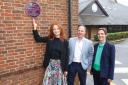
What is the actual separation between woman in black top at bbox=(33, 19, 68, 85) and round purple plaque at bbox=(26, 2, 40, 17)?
619 mm

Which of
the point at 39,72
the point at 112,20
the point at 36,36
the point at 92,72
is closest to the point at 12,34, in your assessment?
the point at 36,36

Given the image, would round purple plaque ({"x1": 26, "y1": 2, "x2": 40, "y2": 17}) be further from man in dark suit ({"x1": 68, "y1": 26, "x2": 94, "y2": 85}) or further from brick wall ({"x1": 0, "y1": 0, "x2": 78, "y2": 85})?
A: man in dark suit ({"x1": 68, "y1": 26, "x2": 94, "y2": 85})

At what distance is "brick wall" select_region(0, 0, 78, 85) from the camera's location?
22.2 feet

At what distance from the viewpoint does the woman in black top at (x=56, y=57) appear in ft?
22.8

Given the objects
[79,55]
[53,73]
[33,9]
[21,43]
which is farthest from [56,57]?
[33,9]

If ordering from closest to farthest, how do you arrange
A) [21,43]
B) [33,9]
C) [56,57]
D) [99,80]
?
[99,80] < [56,57] < [21,43] < [33,9]

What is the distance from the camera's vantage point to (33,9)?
286 inches

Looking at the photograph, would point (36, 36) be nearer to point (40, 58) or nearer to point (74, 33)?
point (40, 58)

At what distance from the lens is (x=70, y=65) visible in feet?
23.6

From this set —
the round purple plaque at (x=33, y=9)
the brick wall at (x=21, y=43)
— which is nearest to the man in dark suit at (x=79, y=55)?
the brick wall at (x=21, y=43)

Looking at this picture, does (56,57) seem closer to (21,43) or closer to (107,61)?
(21,43)

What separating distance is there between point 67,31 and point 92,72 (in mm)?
1816

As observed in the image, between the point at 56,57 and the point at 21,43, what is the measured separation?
2.56ft

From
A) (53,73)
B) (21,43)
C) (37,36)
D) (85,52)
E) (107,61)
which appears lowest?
(53,73)
